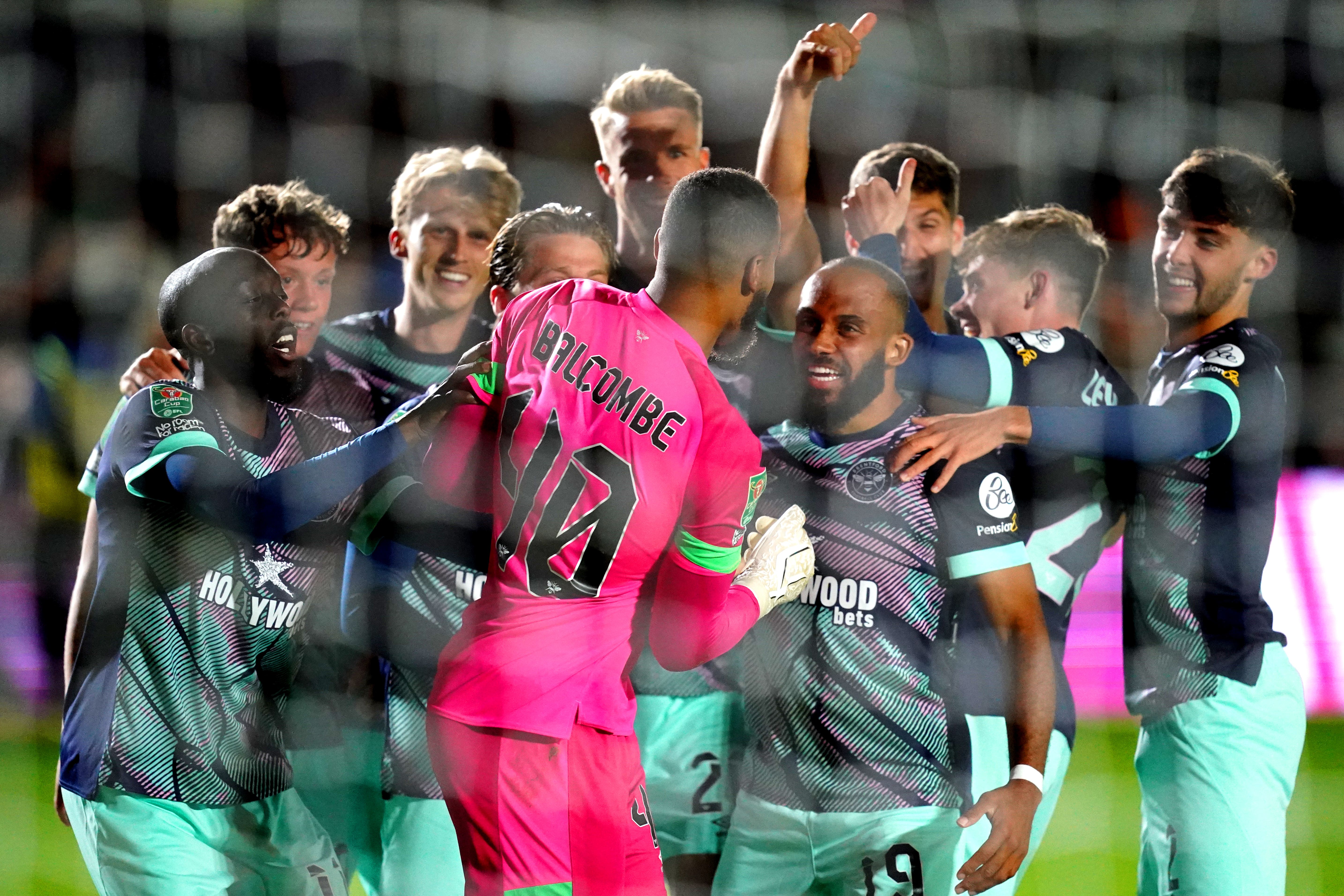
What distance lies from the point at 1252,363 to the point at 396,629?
2062 millimetres

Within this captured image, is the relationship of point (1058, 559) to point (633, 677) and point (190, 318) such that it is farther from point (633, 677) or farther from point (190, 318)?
point (190, 318)

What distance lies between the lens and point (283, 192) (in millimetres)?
2955

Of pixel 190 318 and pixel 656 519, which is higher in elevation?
pixel 190 318

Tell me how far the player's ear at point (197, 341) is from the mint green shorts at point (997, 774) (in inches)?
69.1

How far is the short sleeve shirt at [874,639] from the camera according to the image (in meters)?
2.31

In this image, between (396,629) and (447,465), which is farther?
(396,629)

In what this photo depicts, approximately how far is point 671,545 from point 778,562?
10.5 inches

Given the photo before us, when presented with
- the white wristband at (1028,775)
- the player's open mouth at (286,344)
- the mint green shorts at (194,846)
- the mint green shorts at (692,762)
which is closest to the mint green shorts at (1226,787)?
the white wristband at (1028,775)

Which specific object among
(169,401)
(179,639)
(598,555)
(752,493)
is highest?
(169,401)

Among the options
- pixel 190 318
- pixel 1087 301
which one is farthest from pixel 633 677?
pixel 1087 301

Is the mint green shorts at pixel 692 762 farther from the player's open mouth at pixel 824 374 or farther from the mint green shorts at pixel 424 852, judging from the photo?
the player's open mouth at pixel 824 374

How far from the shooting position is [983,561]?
2322 mm

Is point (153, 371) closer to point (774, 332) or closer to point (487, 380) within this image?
point (487, 380)

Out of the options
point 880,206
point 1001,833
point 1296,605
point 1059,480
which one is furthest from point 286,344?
point 1296,605
